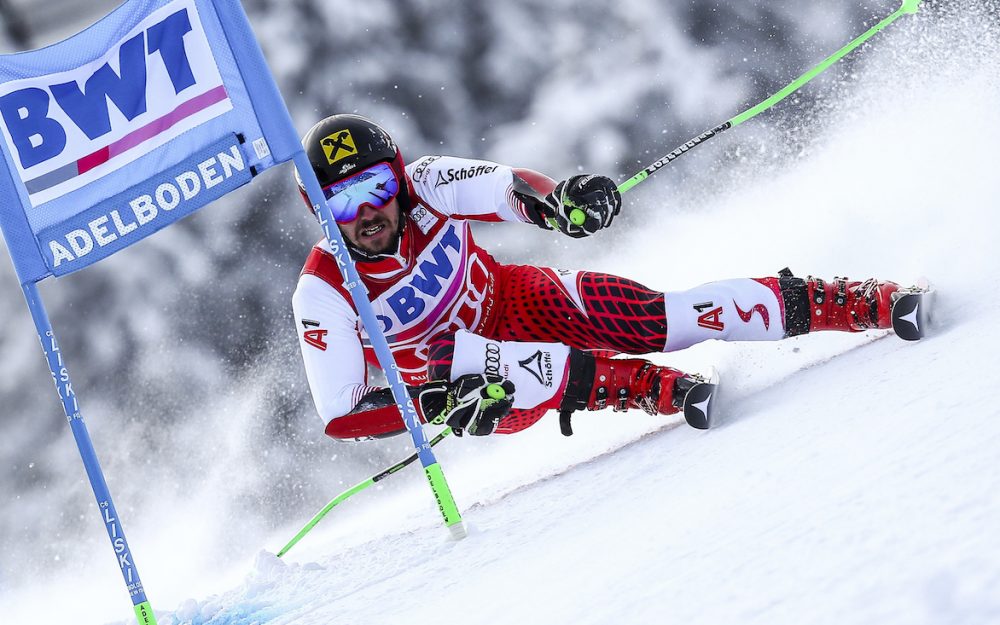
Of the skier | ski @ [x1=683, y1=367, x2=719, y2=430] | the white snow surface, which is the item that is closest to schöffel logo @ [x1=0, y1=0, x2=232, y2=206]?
the skier

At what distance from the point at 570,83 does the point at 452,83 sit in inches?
39.2

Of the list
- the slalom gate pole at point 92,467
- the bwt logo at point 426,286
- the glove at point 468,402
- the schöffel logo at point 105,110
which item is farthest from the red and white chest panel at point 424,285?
the slalom gate pole at point 92,467

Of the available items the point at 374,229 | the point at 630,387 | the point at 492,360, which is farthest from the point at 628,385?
the point at 374,229

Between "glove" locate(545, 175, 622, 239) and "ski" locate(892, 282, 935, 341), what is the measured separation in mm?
832

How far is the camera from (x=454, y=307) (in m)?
3.15

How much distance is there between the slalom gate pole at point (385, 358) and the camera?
2.61 m

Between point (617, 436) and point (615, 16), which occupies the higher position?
point (615, 16)

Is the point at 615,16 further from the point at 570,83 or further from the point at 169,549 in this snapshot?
the point at 169,549

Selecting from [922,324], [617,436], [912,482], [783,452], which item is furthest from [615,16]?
[912,482]

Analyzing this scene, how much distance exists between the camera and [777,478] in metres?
1.65

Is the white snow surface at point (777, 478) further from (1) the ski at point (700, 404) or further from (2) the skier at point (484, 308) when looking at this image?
(2) the skier at point (484, 308)

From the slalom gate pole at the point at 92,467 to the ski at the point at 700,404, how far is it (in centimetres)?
164

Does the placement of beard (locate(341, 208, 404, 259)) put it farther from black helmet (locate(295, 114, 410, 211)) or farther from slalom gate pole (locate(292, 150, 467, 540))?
slalom gate pole (locate(292, 150, 467, 540))

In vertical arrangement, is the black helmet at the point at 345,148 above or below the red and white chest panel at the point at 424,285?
above
